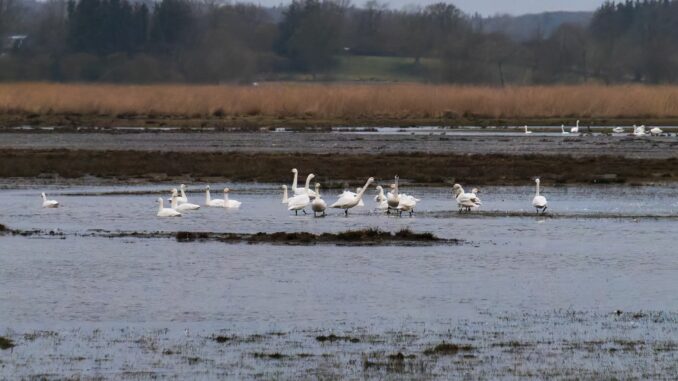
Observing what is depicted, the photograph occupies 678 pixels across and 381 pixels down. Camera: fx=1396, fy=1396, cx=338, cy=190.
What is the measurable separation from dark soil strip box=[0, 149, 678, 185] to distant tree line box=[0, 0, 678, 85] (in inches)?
791

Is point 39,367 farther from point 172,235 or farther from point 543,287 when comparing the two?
point 172,235

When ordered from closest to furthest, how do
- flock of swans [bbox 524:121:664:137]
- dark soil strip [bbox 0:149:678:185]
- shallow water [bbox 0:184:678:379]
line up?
shallow water [bbox 0:184:678:379]
dark soil strip [bbox 0:149:678:185]
flock of swans [bbox 524:121:664:137]

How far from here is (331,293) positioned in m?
12.6

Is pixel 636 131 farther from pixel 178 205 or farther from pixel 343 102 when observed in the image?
pixel 178 205

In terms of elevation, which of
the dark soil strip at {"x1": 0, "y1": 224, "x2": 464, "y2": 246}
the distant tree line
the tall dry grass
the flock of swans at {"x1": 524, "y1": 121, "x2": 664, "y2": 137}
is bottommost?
the flock of swans at {"x1": 524, "y1": 121, "x2": 664, "y2": 137}

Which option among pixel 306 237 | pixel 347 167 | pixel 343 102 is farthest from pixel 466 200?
pixel 343 102

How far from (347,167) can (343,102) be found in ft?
71.5

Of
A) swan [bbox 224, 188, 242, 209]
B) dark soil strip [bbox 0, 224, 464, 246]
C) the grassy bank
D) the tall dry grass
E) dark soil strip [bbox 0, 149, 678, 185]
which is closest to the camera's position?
dark soil strip [bbox 0, 224, 464, 246]

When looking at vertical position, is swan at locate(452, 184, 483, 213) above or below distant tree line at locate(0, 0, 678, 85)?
below

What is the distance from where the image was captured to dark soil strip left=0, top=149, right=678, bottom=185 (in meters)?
26.6

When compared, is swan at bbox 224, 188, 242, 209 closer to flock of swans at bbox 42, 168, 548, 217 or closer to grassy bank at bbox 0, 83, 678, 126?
flock of swans at bbox 42, 168, 548, 217

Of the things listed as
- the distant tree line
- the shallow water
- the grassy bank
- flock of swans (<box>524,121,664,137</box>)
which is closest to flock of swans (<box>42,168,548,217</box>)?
the shallow water

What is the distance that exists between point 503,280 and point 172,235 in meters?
5.24

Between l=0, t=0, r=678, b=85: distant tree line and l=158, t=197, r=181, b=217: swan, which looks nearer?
l=158, t=197, r=181, b=217: swan
